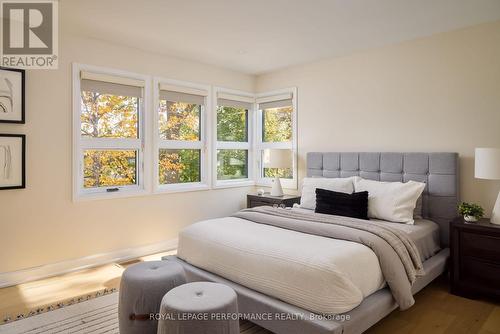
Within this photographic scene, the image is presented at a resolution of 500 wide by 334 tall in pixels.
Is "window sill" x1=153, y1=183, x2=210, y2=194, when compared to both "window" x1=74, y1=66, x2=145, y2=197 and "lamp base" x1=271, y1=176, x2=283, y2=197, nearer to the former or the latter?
"window" x1=74, y1=66, x2=145, y2=197

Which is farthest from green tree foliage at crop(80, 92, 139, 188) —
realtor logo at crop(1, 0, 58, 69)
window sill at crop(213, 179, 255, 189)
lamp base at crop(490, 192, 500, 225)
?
lamp base at crop(490, 192, 500, 225)

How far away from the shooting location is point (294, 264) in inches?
81.2

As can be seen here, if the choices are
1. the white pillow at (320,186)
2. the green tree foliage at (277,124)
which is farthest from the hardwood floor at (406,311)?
the green tree foliage at (277,124)

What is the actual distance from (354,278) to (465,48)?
2.69m

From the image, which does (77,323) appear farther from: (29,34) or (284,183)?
(284,183)

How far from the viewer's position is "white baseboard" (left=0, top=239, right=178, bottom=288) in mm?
3141

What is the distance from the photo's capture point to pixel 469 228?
2.79 meters

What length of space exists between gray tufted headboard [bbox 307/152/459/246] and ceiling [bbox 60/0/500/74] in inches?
50.5

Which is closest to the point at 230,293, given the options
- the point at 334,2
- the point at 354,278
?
the point at 354,278

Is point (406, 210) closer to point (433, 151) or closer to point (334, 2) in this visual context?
point (433, 151)

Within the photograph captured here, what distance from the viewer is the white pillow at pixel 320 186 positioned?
11.8 ft

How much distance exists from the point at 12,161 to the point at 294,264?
9.22 feet

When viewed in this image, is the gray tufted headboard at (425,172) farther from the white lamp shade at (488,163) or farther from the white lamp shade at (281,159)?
the white lamp shade at (281,159)

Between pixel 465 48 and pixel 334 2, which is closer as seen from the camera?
pixel 334 2
